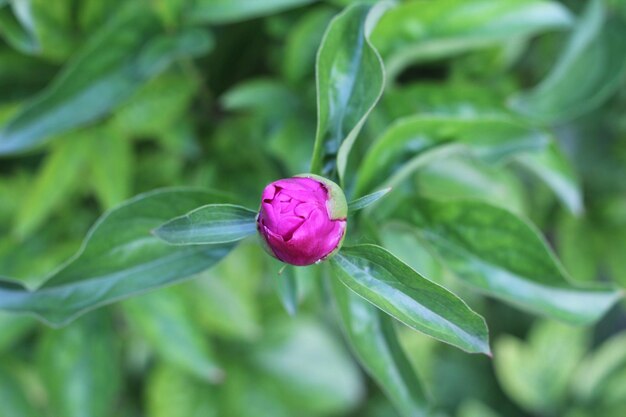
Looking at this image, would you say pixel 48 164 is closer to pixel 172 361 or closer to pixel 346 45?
pixel 172 361

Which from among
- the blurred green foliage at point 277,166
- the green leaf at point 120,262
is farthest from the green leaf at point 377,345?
the green leaf at point 120,262

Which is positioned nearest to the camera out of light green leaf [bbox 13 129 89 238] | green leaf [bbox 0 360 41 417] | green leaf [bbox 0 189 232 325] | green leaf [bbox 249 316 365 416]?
green leaf [bbox 0 189 232 325]

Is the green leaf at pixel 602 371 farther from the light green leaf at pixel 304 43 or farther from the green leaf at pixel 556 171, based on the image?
the light green leaf at pixel 304 43

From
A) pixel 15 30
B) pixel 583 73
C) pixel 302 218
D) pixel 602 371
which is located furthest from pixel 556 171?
pixel 602 371

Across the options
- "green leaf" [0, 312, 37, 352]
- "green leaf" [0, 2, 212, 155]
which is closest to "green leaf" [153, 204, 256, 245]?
"green leaf" [0, 2, 212, 155]

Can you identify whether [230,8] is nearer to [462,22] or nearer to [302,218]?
[462,22]

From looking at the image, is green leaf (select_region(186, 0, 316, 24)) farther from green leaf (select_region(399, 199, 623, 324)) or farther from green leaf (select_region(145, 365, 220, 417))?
green leaf (select_region(145, 365, 220, 417))
